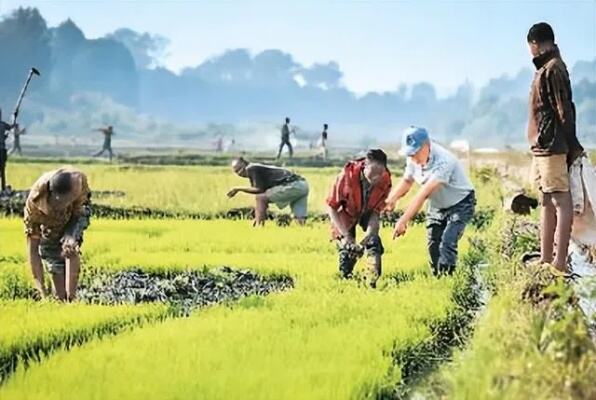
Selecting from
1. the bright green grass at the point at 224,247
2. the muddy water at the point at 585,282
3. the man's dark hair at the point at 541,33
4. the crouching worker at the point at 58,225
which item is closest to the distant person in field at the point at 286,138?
the bright green grass at the point at 224,247

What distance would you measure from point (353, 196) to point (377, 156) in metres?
0.16

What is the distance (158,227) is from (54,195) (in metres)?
0.61

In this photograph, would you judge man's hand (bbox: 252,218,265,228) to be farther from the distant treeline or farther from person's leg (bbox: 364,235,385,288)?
person's leg (bbox: 364,235,385,288)

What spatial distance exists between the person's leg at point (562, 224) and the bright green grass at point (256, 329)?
32cm

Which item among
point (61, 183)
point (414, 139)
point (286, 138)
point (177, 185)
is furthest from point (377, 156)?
point (177, 185)

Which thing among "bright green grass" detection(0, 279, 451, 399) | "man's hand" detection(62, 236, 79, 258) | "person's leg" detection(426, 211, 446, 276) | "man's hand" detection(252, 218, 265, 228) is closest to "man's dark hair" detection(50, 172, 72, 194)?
"man's hand" detection(62, 236, 79, 258)

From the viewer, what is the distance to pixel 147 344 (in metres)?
2.82

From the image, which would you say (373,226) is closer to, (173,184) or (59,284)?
(59,284)

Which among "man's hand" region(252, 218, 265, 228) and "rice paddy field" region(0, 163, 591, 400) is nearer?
"rice paddy field" region(0, 163, 591, 400)

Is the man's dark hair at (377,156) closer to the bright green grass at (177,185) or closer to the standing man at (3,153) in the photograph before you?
the bright green grass at (177,185)

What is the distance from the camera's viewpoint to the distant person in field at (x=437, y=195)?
3.59 m

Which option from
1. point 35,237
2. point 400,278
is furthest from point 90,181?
point 400,278

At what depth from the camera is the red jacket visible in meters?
3.55

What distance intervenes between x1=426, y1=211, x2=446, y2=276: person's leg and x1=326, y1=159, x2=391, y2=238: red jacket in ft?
0.71
